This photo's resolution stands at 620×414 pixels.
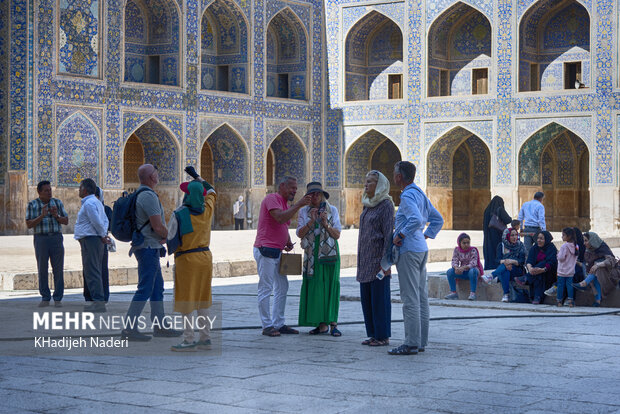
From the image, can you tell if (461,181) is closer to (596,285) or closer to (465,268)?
(465,268)

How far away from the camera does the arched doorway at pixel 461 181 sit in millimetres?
26672

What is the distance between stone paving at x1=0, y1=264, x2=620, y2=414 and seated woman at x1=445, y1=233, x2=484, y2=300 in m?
2.53

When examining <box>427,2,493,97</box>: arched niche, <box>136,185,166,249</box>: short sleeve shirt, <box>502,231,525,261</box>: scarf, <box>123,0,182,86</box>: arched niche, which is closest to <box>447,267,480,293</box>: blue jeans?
<box>502,231,525,261</box>: scarf

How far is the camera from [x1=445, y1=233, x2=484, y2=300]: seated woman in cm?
1011

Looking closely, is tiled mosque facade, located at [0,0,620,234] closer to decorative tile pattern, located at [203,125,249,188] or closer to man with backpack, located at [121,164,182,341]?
decorative tile pattern, located at [203,125,249,188]

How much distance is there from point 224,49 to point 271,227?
64.6 feet

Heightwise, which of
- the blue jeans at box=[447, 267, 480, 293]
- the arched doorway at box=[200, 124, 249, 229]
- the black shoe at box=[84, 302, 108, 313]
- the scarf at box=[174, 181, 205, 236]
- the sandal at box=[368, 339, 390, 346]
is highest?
the arched doorway at box=[200, 124, 249, 229]

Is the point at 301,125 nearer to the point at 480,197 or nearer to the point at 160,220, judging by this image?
the point at 480,197

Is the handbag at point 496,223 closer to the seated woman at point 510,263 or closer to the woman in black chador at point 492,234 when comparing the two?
the woman in black chador at point 492,234

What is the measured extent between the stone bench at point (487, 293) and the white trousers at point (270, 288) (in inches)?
138

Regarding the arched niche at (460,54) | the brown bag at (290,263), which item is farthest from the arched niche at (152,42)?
the brown bag at (290,263)

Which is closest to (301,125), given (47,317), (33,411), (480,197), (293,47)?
(293,47)

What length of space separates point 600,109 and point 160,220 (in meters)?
19.3

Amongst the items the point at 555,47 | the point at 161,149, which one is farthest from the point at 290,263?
the point at 555,47
